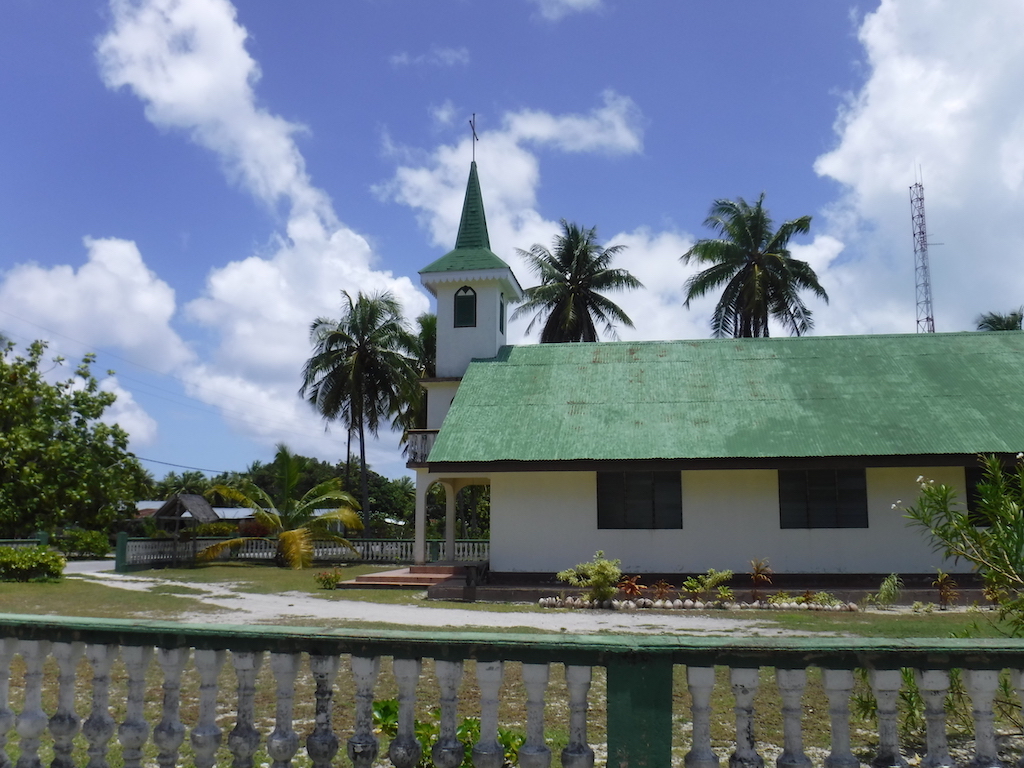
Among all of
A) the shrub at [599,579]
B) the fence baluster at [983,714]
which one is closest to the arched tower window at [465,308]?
the shrub at [599,579]

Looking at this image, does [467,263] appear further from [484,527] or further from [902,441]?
[484,527]

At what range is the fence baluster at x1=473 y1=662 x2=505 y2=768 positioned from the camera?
9.95ft

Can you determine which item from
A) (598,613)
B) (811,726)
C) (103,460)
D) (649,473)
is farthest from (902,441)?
(103,460)

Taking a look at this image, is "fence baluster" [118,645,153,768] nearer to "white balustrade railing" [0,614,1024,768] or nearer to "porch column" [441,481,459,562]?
"white balustrade railing" [0,614,1024,768]

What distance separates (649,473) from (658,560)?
72.4 inches

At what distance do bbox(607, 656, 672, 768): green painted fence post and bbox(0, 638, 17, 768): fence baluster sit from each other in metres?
2.55

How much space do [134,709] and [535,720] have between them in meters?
1.70

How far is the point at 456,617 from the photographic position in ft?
42.6

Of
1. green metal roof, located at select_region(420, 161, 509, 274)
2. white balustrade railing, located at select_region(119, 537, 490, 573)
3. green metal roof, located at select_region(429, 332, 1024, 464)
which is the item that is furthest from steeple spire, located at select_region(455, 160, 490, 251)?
white balustrade railing, located at select_region(119, 537, 490, 573)

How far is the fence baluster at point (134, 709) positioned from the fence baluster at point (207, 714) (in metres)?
0.24

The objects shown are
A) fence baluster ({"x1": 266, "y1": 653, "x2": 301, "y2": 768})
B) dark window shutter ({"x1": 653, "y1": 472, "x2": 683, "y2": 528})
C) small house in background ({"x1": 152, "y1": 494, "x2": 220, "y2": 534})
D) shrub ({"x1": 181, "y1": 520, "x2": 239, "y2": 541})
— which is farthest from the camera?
shrub ({"x1": 181, "y1": 520, "x2": 239, "y2": 541})

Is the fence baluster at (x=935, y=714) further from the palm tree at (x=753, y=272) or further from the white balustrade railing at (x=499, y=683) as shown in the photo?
the palm tree at (x=753, y=272)

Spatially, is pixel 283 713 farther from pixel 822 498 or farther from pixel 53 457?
pixel 53 457

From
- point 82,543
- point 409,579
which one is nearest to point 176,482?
point 82,543
